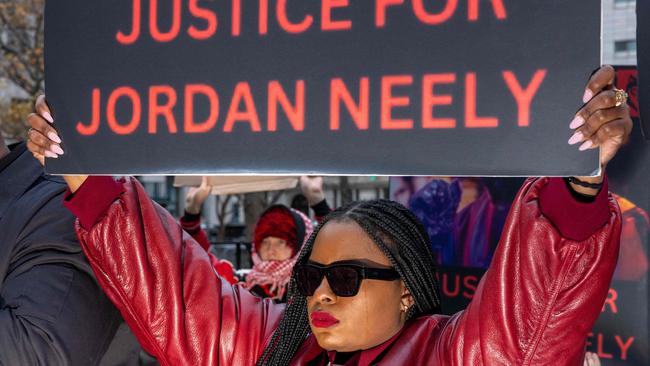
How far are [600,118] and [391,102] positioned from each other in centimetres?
42

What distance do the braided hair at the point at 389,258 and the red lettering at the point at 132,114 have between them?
581 mm

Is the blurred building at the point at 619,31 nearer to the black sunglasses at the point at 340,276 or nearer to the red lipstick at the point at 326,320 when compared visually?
the black sunglasses at the point at 340,276

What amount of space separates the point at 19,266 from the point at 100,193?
0.35 meters

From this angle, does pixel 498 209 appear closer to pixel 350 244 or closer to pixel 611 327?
pixel 611 327

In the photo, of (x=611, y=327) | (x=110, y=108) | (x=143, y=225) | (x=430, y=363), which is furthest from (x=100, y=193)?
(x=611, y=327)

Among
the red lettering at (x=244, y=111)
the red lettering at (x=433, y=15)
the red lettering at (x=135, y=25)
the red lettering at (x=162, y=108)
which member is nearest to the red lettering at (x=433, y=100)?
the red lettering at (x=433, y=15)

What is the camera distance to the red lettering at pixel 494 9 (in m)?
1.69

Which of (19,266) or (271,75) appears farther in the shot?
(19,266)

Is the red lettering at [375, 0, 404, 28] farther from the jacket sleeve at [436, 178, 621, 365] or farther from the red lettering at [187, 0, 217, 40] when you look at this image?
the jacket sleeve at [436, 178, 621, 365]

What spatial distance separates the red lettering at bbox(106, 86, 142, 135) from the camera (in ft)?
6.36

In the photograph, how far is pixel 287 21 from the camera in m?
1.85

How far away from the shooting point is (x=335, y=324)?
6.62ft

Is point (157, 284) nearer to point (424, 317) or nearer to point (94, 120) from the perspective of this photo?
point (94, 120)

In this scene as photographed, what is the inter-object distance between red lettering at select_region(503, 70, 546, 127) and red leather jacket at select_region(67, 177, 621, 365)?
0.62 ft
